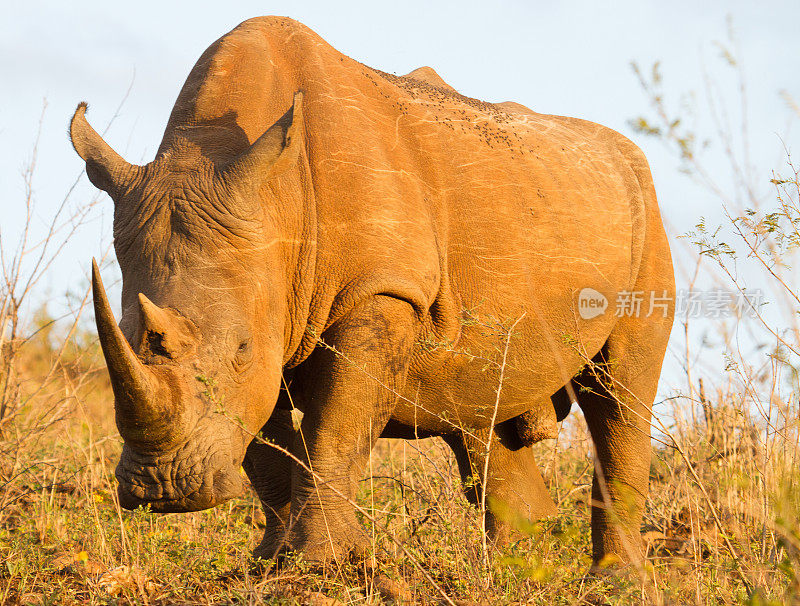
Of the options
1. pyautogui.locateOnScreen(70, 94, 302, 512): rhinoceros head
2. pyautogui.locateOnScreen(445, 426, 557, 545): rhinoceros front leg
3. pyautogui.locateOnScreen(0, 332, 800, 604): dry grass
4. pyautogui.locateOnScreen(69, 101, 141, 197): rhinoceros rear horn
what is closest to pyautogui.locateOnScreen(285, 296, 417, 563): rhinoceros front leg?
pyautogui.locateOnScreen(0, 332, 800, 604): dry grass

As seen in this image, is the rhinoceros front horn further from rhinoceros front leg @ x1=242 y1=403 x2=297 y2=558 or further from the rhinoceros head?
rhinoceros front leg @ x1=242 y1=403 x2=297 y2=558

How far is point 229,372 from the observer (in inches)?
136

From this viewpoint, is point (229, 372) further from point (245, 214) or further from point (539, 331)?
point (539, 331)

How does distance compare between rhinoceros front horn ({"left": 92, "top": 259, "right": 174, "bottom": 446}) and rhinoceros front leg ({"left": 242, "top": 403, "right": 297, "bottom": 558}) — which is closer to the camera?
rhinoceros front horn ({"left": 92, "top": 259, "right": 174, "bottom": 446})

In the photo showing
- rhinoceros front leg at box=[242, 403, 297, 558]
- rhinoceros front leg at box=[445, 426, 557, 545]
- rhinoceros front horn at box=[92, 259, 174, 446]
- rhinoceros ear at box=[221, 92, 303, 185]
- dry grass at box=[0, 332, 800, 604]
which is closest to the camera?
rhinoceros front horn at box=[92, 259, 174, 446]

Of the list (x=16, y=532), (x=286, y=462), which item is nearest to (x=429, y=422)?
(x=286, y=462)

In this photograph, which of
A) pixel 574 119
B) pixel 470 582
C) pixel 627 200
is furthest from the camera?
pixel 574 119

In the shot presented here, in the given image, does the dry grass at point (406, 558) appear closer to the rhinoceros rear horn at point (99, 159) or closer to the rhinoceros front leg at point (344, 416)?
the rhinoceros front leg at point (344, 416)

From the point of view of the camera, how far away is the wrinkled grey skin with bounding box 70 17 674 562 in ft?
10.8

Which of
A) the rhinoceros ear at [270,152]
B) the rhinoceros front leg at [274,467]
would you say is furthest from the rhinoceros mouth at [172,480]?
the rhinoceros front leg at [274,467]

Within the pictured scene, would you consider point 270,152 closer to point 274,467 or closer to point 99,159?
point 99,159

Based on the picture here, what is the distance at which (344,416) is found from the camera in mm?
3857

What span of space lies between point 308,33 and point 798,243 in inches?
96.6

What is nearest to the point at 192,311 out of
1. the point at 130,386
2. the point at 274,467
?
the point at 130,386
